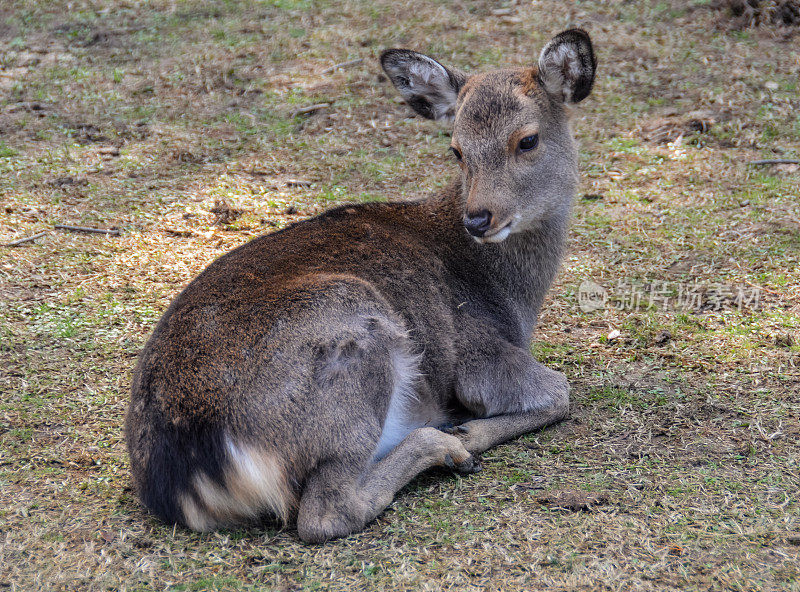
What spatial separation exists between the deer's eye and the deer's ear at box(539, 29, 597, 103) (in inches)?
15.6

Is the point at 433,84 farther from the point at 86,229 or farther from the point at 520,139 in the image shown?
the point at 86,229

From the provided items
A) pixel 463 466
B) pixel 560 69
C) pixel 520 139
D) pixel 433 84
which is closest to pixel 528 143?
pixel 520 139

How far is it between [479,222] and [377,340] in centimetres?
100

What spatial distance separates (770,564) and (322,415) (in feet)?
6.76

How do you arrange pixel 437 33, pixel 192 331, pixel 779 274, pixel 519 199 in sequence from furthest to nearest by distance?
pixel 437 33 → pixel 779 274 → pixel 519 199 → pixel 192 331

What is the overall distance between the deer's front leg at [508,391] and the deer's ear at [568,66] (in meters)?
1.64

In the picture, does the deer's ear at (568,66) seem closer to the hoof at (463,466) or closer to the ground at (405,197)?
the ground at (405,197)

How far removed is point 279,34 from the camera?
437 inches

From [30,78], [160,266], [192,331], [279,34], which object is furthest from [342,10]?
[192,331]

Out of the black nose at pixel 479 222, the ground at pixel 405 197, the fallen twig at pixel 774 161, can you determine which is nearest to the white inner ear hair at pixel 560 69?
the black nose at pixel 479 222

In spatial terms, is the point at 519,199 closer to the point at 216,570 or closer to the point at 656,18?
the point at 216,570

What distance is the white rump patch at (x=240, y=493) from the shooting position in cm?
389

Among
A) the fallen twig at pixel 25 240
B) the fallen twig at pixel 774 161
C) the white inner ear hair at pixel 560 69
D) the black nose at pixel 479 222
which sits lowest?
the fallen twig at pixel 25 240

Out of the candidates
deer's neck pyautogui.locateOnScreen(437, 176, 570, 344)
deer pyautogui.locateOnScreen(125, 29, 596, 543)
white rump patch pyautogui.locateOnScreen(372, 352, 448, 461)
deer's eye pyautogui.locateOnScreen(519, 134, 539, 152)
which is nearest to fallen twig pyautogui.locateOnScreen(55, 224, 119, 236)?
deer pyautogui.locateOnScreen(125, 29, 596, 543)
